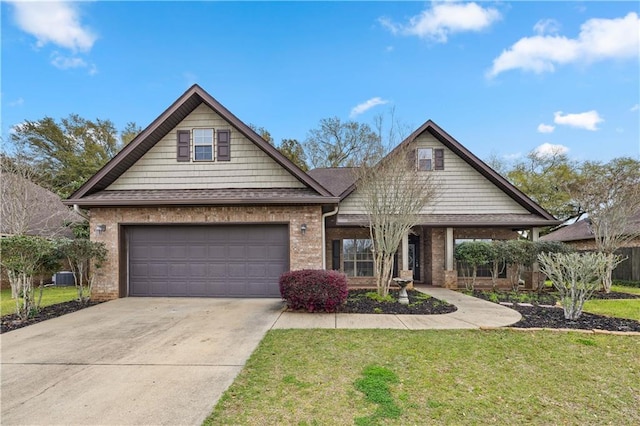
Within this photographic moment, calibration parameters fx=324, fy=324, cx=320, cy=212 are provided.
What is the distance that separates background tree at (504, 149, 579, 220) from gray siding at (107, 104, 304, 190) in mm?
25371

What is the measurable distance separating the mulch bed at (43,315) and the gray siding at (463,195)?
9.14 meters

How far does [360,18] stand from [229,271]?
11.5 m

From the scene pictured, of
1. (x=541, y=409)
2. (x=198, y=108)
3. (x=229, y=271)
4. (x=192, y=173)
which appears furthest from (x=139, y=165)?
(x=541, y=409)

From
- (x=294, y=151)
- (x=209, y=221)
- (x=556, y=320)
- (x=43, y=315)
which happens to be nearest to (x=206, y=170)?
(x=209, y=221)

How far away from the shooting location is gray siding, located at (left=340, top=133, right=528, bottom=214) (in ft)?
43.2

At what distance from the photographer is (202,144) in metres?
10.6

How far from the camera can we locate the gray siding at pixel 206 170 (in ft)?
34.0

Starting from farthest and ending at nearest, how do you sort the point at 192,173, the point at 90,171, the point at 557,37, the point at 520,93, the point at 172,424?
1. the point at 90,171
2. the point at 520,93
3. the point at 557,37
4. the point at 192,173
5. the point at 172,424

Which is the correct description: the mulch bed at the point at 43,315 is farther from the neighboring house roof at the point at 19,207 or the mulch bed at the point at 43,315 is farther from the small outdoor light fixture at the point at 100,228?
the neighboring house roof at the point at 19,207

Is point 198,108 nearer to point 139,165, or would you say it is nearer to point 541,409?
point 139,165

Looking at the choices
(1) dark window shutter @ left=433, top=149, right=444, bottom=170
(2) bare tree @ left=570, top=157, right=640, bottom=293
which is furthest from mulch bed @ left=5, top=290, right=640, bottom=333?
(1) dark window shutter @ left=433, top=149, right=444, bottom=170

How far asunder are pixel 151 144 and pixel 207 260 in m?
4.20

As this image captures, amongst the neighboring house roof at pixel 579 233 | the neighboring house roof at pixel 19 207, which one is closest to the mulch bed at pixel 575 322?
the neighboring house roof at pixel 579 233

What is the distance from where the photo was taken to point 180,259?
33.1 feet
